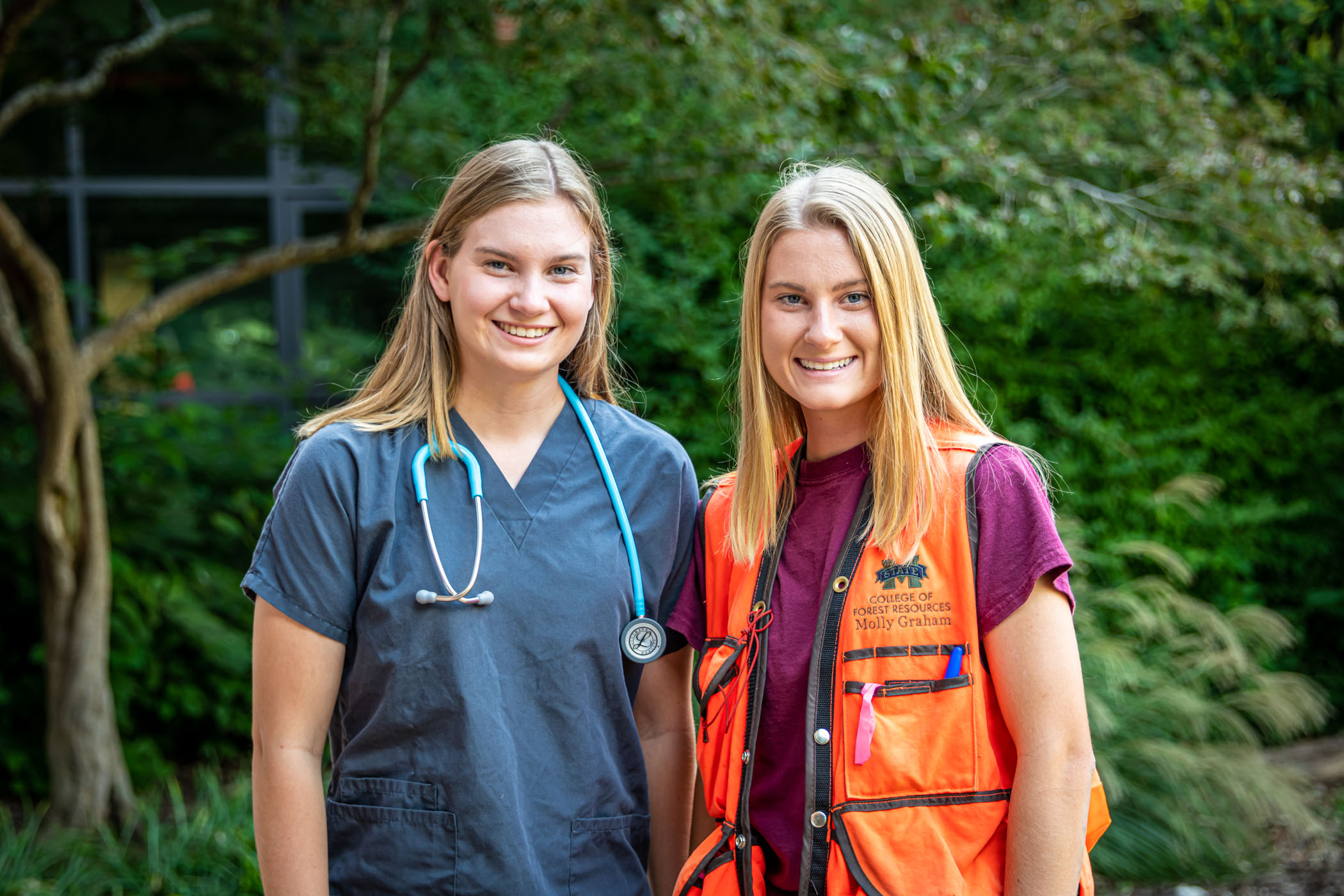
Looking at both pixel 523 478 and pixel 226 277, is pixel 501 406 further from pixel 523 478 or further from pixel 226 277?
pixel 226 277

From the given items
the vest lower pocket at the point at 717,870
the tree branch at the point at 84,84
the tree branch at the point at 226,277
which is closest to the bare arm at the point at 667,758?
the vest lower pocket at the point at 717,870

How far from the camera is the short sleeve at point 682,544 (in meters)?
2.07

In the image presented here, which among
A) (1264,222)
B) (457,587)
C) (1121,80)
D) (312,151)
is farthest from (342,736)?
(312,151)

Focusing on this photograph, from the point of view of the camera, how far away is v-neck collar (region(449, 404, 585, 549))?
1.92 meters

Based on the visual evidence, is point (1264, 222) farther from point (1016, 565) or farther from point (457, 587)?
point (457, 587)

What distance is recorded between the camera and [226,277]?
14.3ft

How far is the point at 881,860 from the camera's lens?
1.61 metres

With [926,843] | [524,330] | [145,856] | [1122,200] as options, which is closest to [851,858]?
[926,843]

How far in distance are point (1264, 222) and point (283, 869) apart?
13.5 feet

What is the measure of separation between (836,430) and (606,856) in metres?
0.83

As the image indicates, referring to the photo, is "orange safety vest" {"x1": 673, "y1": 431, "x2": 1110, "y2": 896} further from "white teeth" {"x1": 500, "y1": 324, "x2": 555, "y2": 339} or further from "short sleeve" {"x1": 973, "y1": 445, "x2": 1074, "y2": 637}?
"white teeth" {"x1": 500, "y1": 324, "x2": 555, "y2": 339}

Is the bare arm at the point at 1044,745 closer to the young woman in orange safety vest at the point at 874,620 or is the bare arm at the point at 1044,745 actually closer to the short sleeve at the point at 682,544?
the young woman in orange safety vest at the point at 874,620

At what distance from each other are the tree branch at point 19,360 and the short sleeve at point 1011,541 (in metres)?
3.73

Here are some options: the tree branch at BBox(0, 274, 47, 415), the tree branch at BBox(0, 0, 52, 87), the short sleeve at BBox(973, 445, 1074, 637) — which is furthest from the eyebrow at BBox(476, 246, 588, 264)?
the tree branch at BBox(0, 274, 47, 415)
